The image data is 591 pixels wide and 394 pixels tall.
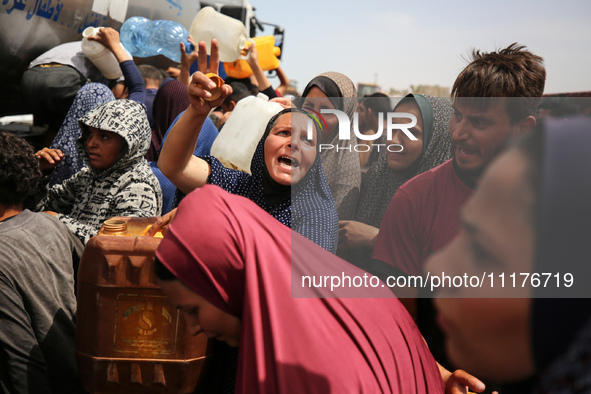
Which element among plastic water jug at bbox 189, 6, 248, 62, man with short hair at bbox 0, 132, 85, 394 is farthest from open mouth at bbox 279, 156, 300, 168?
plastic water jug at bbox 189, 6, 248, 62

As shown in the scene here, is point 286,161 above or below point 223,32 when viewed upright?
below

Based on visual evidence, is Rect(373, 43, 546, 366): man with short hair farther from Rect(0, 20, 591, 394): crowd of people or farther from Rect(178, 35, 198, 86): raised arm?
Rect(178, 35, 198, 86): raised arm

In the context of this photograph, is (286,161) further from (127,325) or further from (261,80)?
(261,80)

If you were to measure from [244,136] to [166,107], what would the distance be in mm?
1166

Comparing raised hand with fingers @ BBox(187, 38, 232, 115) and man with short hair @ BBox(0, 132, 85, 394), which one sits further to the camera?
man with short hair @ BBox(0, 132, 85, 394)

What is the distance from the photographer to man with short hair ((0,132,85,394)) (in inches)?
73.8

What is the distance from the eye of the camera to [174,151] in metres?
1.79

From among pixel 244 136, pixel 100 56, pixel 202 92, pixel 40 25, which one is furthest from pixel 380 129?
pixel 40 25

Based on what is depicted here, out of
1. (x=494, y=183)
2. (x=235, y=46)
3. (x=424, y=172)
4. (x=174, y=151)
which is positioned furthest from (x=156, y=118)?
(x=494, y=183)

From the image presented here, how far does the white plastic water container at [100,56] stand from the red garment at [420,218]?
2.93 metres

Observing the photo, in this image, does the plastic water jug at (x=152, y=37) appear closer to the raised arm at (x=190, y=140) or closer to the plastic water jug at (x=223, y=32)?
the plastic water jug at (x=223, y=32)

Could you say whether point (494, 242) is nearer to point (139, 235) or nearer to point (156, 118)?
point (139, 235)

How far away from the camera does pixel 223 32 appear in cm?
409

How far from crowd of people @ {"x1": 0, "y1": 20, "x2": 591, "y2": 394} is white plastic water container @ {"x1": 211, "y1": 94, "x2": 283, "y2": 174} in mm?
233
